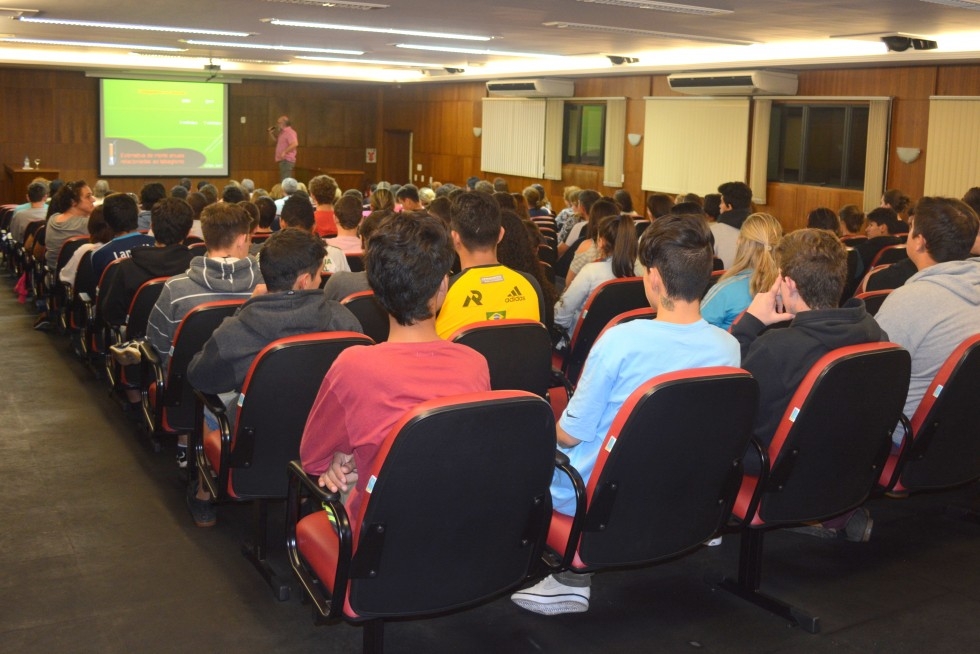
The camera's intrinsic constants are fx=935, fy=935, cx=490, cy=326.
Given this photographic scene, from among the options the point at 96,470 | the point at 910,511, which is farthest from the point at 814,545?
the point at 96,470

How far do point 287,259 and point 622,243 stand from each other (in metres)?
2.31

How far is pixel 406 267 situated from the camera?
2.29 metres

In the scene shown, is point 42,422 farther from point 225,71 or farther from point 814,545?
point 225,71

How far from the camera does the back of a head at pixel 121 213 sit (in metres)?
5.76

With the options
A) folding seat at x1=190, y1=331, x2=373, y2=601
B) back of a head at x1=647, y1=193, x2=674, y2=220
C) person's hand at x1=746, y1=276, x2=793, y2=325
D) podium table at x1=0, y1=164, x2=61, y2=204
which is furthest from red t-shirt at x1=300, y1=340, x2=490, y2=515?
podium table at x1=0, y1=164, x2=61, y2=204

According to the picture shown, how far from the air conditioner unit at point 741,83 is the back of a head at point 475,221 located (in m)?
7.59

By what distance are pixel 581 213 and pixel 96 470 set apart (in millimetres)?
5042

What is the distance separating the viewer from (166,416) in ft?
12.5

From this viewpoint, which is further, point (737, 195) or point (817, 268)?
point (737, 195)

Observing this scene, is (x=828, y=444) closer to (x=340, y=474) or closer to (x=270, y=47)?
(x=340, y=474)

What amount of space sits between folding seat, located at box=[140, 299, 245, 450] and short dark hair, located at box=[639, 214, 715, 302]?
5.95ft

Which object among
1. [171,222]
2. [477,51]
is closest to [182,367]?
[171,222]

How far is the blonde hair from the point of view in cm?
389

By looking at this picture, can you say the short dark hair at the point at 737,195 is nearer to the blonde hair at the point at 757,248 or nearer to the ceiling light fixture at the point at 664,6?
the ceiling light fixture at the point at 664,6
